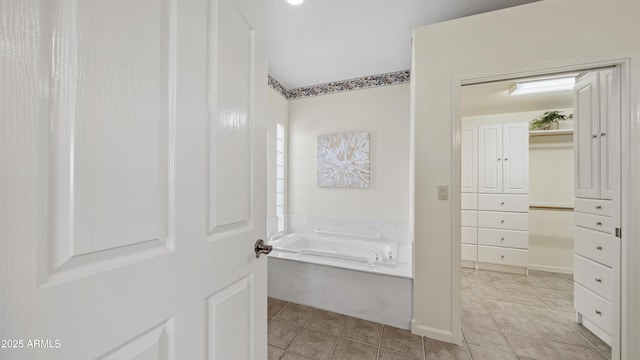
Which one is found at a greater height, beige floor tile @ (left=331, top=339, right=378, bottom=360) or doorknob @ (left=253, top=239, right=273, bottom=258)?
doorknob @ (left=253, top=239, right=273, bottom=258)

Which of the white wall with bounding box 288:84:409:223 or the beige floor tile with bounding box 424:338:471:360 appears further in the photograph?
the white wall with bounding box 288:84:409:223

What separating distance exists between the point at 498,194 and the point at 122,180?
3.96 meters

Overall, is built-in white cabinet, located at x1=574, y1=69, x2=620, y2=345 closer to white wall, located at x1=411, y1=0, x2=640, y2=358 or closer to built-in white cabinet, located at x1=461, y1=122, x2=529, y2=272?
white wall, located at x1=411, y1=0, x2=640, y2=358

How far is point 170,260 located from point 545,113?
4.52m

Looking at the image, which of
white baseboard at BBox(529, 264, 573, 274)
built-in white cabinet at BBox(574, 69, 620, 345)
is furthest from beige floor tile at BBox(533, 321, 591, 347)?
white baseboard at BBox(529, 264, 573, 274)

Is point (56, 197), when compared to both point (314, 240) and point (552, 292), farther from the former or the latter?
point (552, 292)

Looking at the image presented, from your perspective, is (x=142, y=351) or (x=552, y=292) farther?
(x=552, y=292)

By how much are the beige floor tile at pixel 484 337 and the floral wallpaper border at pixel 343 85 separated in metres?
2.62

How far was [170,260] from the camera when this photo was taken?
58 centimetres

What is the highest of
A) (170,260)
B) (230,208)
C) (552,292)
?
(230,208)

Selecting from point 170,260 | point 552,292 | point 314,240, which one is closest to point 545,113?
point 552,292

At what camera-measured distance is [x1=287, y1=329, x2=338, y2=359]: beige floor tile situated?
1610 mm

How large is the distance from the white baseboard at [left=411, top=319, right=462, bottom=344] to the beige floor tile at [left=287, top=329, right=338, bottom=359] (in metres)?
0.63

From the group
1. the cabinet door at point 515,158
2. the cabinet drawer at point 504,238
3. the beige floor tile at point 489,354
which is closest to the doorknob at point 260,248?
the beige floor tile at point 489,354
